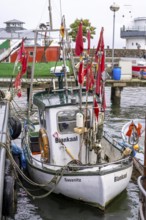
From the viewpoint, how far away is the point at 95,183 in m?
14.0

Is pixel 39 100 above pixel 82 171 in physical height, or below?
above

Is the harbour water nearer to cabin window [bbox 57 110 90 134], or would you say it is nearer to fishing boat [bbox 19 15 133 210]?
fishing boat [bbox 19 15 133 210]

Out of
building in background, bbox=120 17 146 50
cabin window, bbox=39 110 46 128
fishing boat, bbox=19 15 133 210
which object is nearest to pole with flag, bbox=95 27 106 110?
fishing boat, bbox=19 15 133 210

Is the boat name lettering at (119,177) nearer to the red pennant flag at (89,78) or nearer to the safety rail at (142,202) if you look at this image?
the red pennant flag at (89,78)

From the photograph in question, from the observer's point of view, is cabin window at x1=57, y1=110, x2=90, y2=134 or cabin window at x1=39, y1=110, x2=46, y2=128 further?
cabin window at x1=39, y1=110, x2=46, y2=128

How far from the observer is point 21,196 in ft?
54.0

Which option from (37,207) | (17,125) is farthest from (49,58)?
(37,207)

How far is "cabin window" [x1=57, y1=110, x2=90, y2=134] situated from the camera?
1565 centimetres

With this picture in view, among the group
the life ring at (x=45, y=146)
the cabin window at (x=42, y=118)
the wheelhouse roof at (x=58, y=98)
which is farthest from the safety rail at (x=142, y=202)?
the cabin window at (x=42, y=118)

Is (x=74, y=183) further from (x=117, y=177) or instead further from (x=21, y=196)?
(x=21, y=196)

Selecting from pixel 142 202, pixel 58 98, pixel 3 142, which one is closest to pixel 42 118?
pixel 58 98

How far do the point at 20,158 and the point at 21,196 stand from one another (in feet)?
6.64

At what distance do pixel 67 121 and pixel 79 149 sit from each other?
0.97m

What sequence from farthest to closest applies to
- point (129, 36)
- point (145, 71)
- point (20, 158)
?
point (129, 36)
point (145, 71)
point (20, 158)
